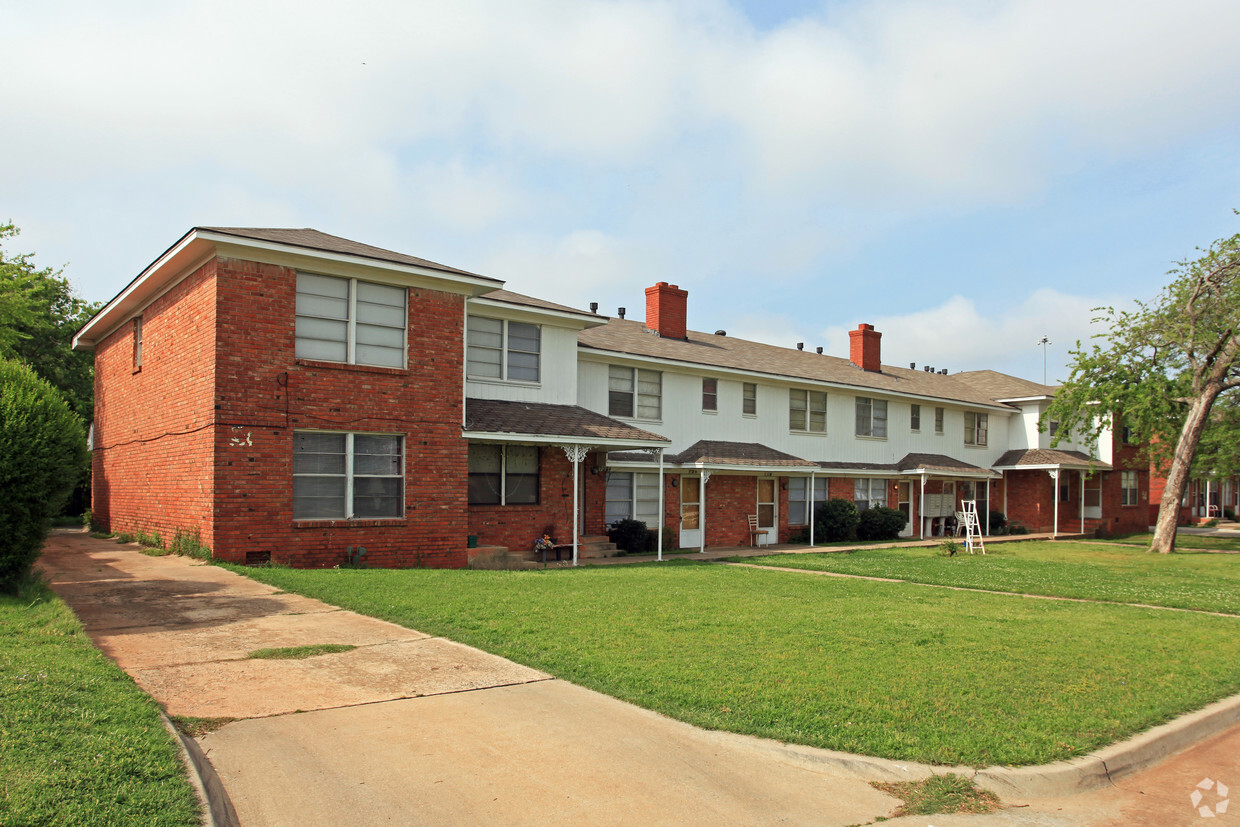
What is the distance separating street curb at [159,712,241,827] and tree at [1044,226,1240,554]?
92.9 ft

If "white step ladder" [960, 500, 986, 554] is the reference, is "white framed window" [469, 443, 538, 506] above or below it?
above

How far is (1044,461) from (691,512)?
18.2 meters

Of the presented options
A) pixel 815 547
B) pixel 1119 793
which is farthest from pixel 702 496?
pixel 1119 793

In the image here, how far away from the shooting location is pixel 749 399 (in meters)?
26.1

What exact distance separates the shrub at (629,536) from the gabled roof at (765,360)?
447cm

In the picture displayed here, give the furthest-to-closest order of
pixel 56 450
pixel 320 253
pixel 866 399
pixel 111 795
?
pixel 866 399 → pixel 320 253 → pixel 56 450 → pixel 111 795

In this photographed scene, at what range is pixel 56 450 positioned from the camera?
9.77 m

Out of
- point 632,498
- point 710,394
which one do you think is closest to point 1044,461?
point 710,394

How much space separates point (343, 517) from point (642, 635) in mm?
7918

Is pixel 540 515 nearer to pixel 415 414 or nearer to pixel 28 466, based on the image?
pixel 415 414

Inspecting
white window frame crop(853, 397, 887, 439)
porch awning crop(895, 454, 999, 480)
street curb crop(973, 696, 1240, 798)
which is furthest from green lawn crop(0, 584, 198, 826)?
porch awning crop(895, 454, 999, 480)

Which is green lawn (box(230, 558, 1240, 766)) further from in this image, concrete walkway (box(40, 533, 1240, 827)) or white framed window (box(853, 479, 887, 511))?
white framed window (box(853, 479, 887, 511))

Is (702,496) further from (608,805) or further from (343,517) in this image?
(608,805)

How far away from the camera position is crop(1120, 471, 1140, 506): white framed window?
126 ft
